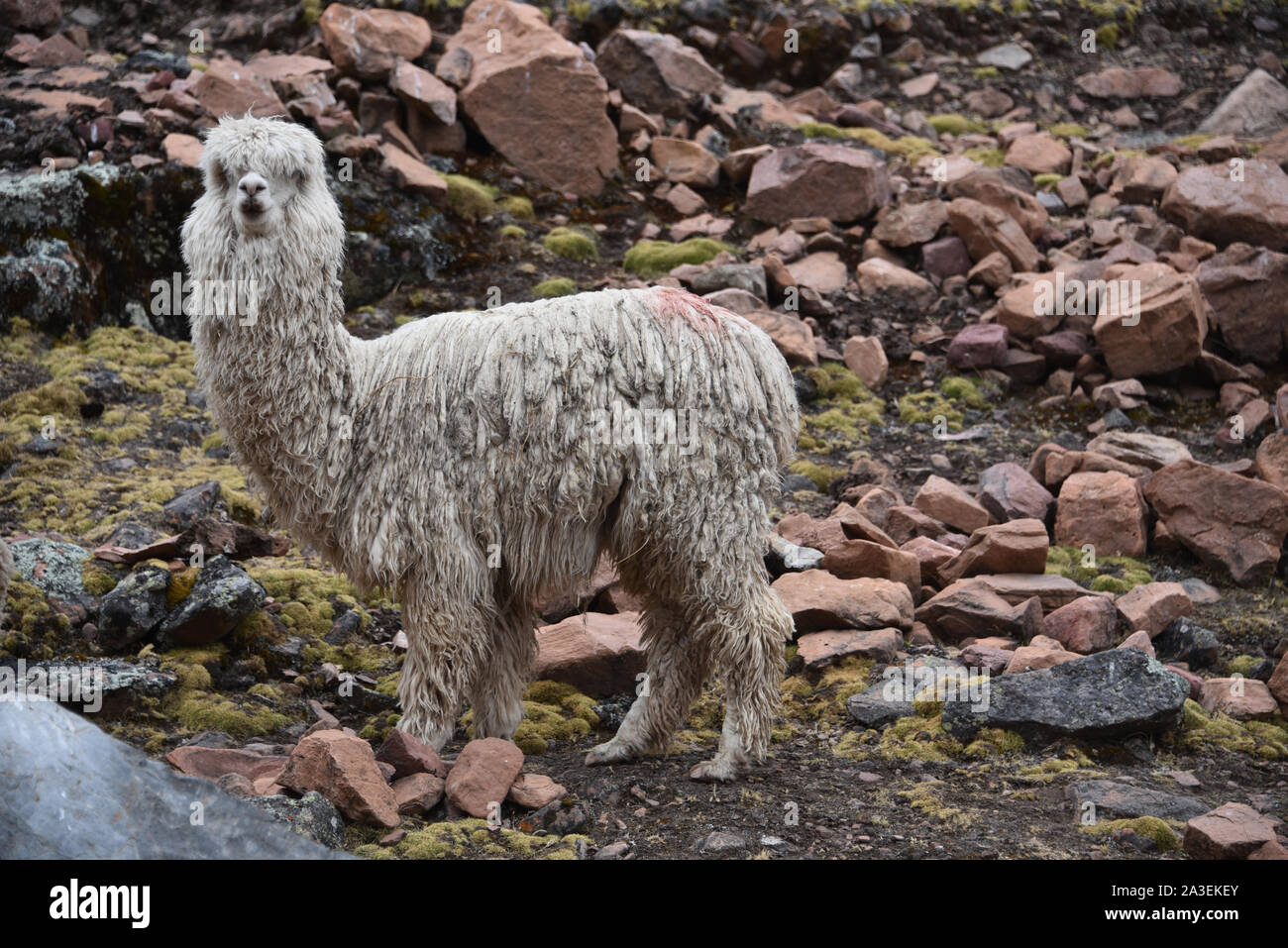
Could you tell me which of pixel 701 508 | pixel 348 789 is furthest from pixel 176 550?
pixel 701 508

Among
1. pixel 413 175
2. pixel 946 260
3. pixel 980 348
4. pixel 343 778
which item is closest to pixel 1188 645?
pixel 980 348

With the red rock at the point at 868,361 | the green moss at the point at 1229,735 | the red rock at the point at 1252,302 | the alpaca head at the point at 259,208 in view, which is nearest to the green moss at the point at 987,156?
the red rock at the point at 1252,302

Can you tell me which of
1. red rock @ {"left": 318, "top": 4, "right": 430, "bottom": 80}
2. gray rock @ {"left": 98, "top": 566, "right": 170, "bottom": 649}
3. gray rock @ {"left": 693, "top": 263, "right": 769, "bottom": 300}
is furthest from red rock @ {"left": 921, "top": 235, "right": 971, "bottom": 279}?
gray rock @ {"left": 98, "top": 566, "right": 170, "bottom": 649}

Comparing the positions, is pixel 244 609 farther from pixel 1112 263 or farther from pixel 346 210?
pixel 1112 263

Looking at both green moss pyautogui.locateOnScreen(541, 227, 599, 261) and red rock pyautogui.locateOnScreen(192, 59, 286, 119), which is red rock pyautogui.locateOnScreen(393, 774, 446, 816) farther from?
red rock pyautogui.locateOnScreen(192, 59, 286, 119)

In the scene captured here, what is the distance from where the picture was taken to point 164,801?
443cm

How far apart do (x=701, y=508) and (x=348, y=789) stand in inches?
88.3

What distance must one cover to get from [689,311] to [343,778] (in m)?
2.98

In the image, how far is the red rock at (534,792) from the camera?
19.1 feet

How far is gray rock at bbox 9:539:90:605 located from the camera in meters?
7.52

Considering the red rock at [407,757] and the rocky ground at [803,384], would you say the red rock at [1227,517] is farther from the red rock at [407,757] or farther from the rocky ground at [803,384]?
the red rock at [407,757]

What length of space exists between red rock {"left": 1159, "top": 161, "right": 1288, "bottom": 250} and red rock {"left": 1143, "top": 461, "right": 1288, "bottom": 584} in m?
5.15

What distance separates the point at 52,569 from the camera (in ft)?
25.0

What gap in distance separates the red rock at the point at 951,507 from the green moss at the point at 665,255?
15.0ft
